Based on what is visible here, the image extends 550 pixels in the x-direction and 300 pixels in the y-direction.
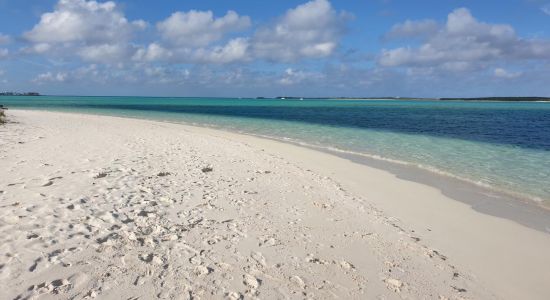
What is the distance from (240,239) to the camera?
6.09 m

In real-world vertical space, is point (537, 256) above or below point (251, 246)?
below

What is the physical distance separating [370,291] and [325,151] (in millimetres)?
13291

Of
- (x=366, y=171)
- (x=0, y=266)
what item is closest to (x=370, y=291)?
(x=0, y=266)

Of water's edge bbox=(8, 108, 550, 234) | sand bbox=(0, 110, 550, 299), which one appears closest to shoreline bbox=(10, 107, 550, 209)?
water's edge bbox=(8, 108, 550, 234)

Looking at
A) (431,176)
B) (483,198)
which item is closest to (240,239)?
(483,198)

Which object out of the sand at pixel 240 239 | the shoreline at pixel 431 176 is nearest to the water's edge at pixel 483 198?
the shoreline at pixel 431 176

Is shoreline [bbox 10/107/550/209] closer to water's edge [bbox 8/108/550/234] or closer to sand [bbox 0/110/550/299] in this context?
water's edge [bbox 8/108/550/234]

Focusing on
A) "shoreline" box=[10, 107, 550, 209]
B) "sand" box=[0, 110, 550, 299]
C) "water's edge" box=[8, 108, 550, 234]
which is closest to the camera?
"sand" box=[0, 110, 550, 299]

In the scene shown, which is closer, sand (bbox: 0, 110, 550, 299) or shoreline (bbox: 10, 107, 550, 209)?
sand (bbox: 0, 110, 550, 299)

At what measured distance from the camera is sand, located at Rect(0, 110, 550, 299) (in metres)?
4.65

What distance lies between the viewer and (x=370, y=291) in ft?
15.7

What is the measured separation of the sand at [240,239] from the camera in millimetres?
4648

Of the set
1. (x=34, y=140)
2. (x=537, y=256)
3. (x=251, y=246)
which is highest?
(x=34, y=140)

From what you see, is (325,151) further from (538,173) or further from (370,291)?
(370,291)
